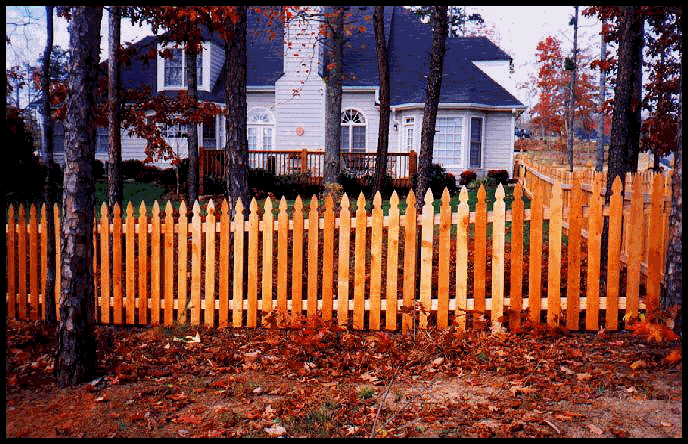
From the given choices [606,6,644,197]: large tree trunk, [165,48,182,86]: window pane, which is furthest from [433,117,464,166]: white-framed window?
[606,6,644,197]: large tree trunk

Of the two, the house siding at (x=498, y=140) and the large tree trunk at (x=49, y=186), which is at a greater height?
the house siding at (x=498, y=140)

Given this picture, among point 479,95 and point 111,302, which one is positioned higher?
point 479,95

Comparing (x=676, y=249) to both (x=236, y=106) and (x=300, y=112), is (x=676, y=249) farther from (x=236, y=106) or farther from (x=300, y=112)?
(x=300, y=112)

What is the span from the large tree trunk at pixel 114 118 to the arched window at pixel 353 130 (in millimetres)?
14301

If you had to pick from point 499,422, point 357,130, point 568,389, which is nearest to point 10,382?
point 499,422

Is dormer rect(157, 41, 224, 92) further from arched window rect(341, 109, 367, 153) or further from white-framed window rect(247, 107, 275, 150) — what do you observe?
arched window rect(341, 109, 367, 153)

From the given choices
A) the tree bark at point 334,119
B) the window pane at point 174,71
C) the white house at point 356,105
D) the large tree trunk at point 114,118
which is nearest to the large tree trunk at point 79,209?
the large tree trunk at point 114,118

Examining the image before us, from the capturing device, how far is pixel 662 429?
175 inches

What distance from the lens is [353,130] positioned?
25469mm

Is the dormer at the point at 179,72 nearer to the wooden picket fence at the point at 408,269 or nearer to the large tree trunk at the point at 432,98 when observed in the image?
the large tree trunk at the point at 432,98

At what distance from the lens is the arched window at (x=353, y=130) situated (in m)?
25.4

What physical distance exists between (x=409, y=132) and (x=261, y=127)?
5.94 meters

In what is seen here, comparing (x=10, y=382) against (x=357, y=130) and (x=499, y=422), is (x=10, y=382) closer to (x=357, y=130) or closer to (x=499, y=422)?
(x=499, y=422)

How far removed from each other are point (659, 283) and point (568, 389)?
2327mm
